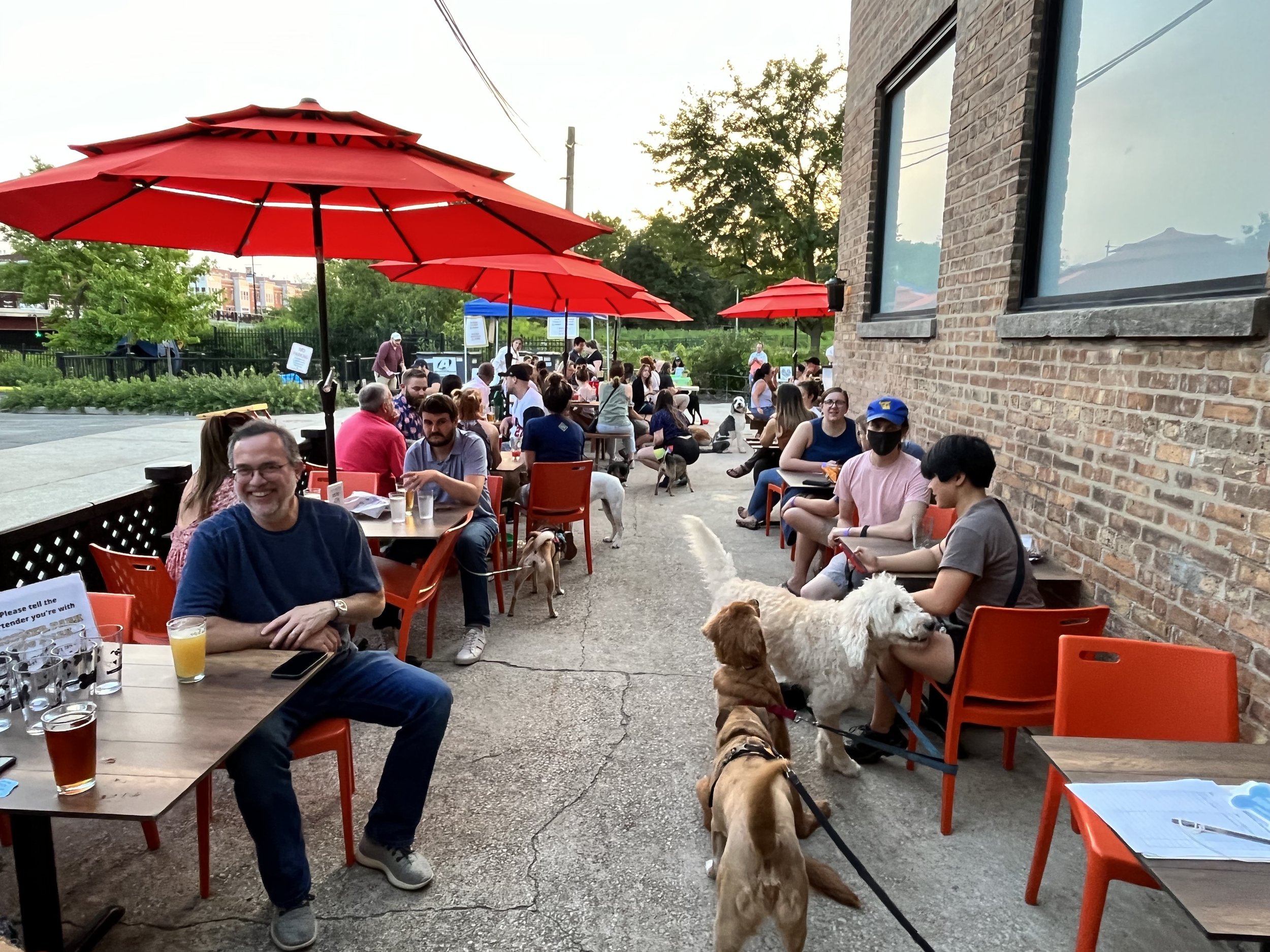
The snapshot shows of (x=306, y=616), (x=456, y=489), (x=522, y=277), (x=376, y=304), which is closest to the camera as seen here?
(x=306, y=616)

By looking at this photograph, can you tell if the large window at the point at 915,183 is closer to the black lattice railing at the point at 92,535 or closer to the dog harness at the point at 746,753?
the dog harness at the point at 746,753

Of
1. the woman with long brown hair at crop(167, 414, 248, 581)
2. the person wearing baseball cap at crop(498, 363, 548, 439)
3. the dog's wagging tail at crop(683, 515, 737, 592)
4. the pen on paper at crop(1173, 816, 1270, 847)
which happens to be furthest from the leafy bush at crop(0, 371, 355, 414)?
the pen on paper at crop(1173, 816, 1270, 847)

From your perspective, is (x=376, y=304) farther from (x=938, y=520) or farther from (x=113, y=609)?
(x=113, y=609)

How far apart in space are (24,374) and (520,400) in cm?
1855

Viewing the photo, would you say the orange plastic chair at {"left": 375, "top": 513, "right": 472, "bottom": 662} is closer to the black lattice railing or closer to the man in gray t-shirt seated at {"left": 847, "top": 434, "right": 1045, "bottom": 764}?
the black lattice railing

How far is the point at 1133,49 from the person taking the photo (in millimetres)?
3590

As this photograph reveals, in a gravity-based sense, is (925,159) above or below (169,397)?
above

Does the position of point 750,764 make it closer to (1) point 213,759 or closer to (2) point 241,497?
(1) point 213,759

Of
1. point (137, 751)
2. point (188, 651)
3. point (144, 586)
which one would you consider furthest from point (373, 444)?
point (137, 751)

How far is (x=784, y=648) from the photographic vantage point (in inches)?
124

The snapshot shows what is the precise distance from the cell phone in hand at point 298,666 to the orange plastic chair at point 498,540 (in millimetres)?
2739

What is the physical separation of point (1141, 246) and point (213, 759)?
415 cm

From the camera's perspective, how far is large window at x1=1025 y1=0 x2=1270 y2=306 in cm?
292

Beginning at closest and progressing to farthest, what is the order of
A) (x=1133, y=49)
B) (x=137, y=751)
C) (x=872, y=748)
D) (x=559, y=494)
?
(x=137, y=751) < (x=872, y=748) < (x=1133, y=49) < (x=559, y=494)
